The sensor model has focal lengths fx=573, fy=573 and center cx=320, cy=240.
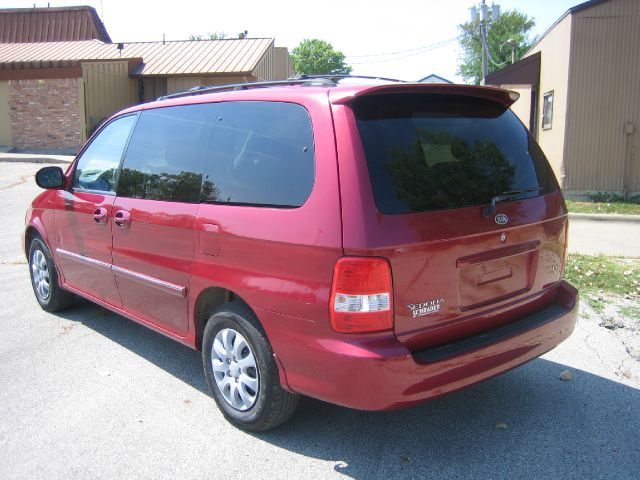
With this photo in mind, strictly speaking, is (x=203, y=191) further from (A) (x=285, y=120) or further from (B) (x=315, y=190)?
(B) (x=315, y=190)

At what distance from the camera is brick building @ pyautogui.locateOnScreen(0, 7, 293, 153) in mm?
20406

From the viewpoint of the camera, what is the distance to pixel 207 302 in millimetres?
3531

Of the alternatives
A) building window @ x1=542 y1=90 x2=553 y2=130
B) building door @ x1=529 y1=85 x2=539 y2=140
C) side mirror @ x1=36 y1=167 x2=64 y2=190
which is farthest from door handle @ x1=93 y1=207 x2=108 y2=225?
building door @ x1=529 y1=85 x2=539 y2=140

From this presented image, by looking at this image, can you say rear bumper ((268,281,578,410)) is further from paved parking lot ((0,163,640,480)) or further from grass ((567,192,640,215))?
grass ((567,192,640,215))

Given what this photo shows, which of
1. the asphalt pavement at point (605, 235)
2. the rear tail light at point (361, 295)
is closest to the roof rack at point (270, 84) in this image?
the rear tail light at point (361, 295)

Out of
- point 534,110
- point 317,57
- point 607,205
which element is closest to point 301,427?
point 607,205

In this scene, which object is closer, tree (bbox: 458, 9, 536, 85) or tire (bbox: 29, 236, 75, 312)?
tire (bbox: 29, 236, 75, 312)

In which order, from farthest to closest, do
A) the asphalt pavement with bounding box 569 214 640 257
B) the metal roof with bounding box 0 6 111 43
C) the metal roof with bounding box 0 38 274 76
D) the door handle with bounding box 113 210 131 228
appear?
1. the metal roof with bounding box 0 6 111 43
2. the metal roof with bounding box 0 38 274 76
3. the asphalt pavement with bounding box 569 214 640 257
4. the door handle with bounding box 113 210 131 228

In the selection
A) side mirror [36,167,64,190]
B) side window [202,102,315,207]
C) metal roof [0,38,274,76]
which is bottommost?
side mirror [36,167,64,190]

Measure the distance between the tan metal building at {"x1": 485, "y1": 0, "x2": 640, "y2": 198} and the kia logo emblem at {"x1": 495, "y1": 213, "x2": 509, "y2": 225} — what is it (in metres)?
11.6

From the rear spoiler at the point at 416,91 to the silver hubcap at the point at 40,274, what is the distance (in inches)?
148

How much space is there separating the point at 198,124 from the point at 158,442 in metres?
1.93

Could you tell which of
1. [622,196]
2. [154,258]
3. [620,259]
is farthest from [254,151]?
[622,196]

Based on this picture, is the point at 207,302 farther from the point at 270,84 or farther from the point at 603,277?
the point at 603,277
